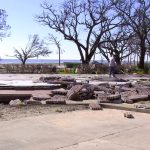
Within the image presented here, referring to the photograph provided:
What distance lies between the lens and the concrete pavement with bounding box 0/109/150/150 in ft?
24.0

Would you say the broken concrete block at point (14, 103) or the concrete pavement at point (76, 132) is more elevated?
the broken concrete block at point (14, 103)

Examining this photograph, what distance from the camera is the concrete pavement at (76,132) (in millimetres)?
7324

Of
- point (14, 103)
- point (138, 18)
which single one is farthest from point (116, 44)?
point (14, 103)

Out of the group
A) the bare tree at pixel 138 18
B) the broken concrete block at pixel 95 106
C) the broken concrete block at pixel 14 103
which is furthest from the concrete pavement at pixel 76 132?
the bare tree at pixel 138 18

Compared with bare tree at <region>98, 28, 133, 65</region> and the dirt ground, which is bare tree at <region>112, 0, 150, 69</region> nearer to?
bare tree at <region>98, 28, 133, 65</region>

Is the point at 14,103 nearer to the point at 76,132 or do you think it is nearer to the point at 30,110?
the point at 30,110

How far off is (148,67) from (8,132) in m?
42.5

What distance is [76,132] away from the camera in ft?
27.6

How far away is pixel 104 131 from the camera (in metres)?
8.54

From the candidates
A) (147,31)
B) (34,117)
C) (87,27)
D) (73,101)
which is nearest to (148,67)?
(147,31)

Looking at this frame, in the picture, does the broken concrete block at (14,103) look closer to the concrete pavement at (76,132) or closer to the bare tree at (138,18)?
the concrete pavement at (76,132)

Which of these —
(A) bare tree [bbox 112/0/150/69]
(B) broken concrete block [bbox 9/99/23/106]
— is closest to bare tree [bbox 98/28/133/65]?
(A) bare tree [bbox 112/0/150/69]

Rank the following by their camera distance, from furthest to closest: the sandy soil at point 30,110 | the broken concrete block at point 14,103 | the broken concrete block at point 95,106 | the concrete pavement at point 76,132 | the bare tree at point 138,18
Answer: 1. the bare tree at point 138,18
2. the broken concrete block at point 14,103
3. the broken concrete block at point 95,106
4. the sandy soil at point 30,110
5. the concrete pavement at point 76,132

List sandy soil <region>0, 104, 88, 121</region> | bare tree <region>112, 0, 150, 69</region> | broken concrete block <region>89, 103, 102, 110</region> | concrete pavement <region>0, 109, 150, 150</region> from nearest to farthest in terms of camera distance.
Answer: concrete pavement <region>0, 109, 150, 150</region>, sandy soil <region>0, 104, 88, 121</region>, broken concrete block <region>89, 103, 102, 110</region>, bare tree <region>112, 0, 150, 69</region>
